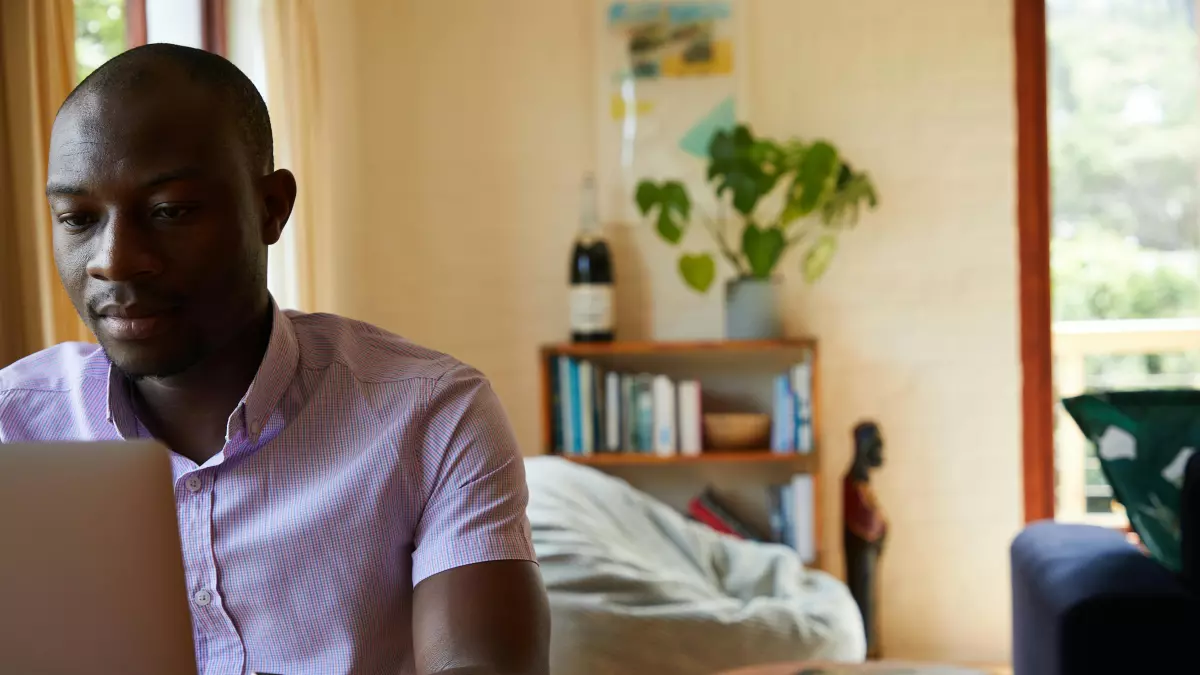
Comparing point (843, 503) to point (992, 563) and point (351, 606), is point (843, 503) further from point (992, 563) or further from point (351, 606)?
point (351, 606)

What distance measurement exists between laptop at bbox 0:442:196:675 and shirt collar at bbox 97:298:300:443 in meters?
0.47

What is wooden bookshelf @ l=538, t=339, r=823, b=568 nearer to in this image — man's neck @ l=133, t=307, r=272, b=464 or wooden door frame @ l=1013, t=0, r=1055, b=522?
wooden door frame @ l=1013, t=0, r=1055, b=522

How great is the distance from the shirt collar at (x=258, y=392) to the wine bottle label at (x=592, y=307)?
2489 millimetres

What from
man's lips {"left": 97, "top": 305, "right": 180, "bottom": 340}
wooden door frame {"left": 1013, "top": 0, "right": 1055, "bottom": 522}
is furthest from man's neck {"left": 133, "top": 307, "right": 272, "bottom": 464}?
wooden door frame {"left": 1013, "top": 0, "right": 1055, "bottom": 522}

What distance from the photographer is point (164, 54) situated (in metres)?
1.08

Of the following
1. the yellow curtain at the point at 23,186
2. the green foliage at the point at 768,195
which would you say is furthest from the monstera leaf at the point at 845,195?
the yellow curtain at the point at 23,186

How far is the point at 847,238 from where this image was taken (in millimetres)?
3867

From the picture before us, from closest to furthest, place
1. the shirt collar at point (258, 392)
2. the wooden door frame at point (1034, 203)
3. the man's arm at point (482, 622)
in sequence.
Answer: the man's arm at point (482, 622), the shirt collar at point (258, 392), the wooden door frame at point (1034, 203)

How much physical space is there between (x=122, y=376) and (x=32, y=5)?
38.5 inches

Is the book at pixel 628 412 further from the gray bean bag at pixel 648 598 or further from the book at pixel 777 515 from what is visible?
the gray bean bag at pixel 648 598

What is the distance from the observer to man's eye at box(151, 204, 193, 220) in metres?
1.03

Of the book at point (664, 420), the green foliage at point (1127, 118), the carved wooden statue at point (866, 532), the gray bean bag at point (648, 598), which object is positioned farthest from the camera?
the green foliage at point (1127, 118)

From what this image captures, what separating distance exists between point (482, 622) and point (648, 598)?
1.42 metres

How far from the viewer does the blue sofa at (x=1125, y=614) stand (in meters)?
1.62
